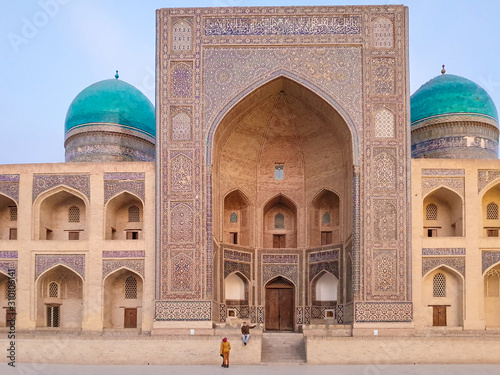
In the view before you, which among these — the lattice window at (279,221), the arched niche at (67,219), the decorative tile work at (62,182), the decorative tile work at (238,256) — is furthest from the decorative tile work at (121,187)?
the lattice window at (279,221)

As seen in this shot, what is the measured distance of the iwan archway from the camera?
16.7 m

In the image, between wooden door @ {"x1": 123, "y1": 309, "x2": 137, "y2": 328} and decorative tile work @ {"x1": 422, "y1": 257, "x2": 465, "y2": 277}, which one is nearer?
decorative tile work @ {"x1": 422, "y1": 257, "x2": 465, "y2": 277}

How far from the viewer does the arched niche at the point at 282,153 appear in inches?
630

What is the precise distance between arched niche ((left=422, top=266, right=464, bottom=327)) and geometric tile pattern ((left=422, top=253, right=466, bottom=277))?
290 millimetres

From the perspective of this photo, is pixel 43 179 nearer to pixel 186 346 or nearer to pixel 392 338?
pixel 186 346

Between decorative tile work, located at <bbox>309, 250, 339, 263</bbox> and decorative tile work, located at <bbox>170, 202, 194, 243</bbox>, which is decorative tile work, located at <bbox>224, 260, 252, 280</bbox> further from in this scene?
decorative tile work, located at <bbox>170, 202, 194, 243</bbox>

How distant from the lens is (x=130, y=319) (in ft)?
53.2

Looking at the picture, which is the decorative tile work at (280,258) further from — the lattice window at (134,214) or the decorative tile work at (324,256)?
the lattice window at (134,214)

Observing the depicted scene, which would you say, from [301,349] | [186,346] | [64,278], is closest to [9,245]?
[64,278]

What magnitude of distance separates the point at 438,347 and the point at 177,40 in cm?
905

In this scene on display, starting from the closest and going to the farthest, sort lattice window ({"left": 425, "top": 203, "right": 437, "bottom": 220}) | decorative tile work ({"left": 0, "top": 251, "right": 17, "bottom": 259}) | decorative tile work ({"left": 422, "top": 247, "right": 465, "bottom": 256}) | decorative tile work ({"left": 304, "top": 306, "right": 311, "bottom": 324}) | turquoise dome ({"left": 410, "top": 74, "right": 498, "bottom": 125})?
decorative tile work ({"left": 422, "top": 247, "right": 465, "bottom": 256}), decorative tile work ({"left": 0, "top": 251, "right": 17, "bottom": 259}), lattice window ({"left": 425, "top": 203, "right": 437, "bottom": 220}), decorative tile work ({"left": 304, "top": 306, "right": 311, "bottom": 324}), turquoise dome ({"left": 410, "top": 74, "right": 498, "bottom": 125})

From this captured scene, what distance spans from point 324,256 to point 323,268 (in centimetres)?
31

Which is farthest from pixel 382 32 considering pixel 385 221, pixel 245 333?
pixel 245 333

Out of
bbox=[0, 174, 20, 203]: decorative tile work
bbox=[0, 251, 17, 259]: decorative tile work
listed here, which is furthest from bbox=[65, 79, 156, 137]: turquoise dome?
bbox=[0, 251, 17, 259]: decorative tile work
